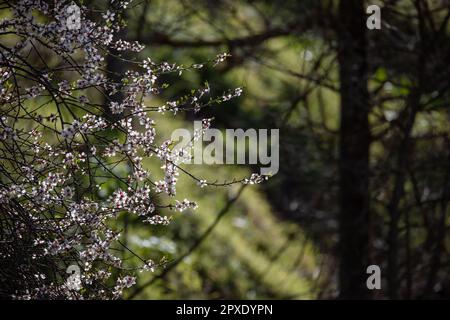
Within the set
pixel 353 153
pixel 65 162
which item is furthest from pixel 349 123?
pixel 65 162

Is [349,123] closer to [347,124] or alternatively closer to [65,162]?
[347,124]

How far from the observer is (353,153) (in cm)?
580

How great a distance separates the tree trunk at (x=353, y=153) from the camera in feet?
18.5

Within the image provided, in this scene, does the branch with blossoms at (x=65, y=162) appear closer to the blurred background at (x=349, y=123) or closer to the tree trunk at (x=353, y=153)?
the blurred background at (x=349, y=123)

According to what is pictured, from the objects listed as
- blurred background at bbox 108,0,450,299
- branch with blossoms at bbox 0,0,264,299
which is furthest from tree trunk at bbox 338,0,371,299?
branch with blossoms at bbox 0,0,264,299

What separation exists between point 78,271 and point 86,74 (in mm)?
816

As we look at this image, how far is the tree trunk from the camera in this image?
563 cm

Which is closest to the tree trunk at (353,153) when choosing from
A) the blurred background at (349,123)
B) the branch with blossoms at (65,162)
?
the blurred background at (349,123)

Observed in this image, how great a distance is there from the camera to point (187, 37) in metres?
6.43

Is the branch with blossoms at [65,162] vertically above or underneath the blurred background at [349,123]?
underneath

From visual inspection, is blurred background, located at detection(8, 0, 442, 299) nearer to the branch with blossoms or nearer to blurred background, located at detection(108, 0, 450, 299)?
blurred background, located at detection(108, 0, 450, 299)

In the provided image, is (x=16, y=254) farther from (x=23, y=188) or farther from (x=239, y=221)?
(x=239, y=221)

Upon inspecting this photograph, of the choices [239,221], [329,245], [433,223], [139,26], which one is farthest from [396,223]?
[239,221]
